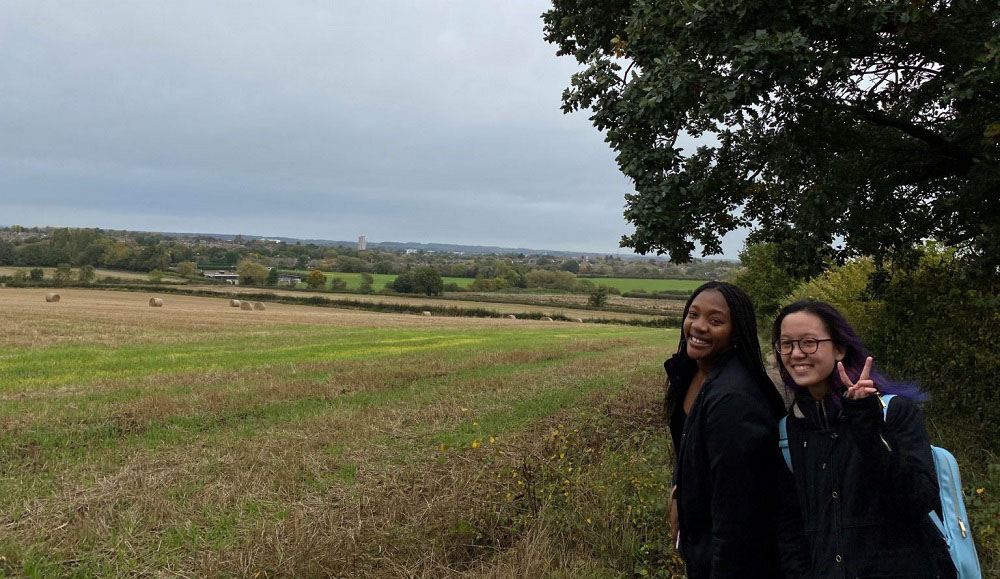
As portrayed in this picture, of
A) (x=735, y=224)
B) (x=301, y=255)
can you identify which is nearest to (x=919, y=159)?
(x=735, y=224)

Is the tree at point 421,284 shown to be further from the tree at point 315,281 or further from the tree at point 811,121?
the tree at point 811,121

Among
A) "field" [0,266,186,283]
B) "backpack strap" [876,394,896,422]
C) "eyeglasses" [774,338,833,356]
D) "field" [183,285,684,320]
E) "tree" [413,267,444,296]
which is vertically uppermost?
"eyeglasses" [774,338,833,356]

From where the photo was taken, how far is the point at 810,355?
7.79ft

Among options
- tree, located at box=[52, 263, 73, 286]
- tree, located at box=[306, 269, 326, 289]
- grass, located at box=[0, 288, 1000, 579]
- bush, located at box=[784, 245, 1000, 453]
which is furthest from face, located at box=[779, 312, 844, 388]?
tree, located at box=[306, 269, 326, 289]

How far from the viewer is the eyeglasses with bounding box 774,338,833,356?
2.36 m

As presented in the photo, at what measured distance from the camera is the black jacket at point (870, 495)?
80.3 inches

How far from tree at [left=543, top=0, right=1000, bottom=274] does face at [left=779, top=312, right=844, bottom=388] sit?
13.2ft

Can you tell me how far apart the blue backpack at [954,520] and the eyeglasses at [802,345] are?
514 millimetres

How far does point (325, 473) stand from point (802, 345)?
5644mm

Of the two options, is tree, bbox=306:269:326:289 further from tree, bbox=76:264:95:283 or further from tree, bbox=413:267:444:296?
tree, bbox=76:264:95:283

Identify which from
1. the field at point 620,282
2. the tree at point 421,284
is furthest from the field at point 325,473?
the field at point 620,282

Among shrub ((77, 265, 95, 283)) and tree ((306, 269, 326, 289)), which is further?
tree ((306, 269, 326, 289))

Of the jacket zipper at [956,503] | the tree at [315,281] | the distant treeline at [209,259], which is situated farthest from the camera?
the distant treeline at [209,259]

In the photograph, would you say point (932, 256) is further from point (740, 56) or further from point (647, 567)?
point (647, 567)
